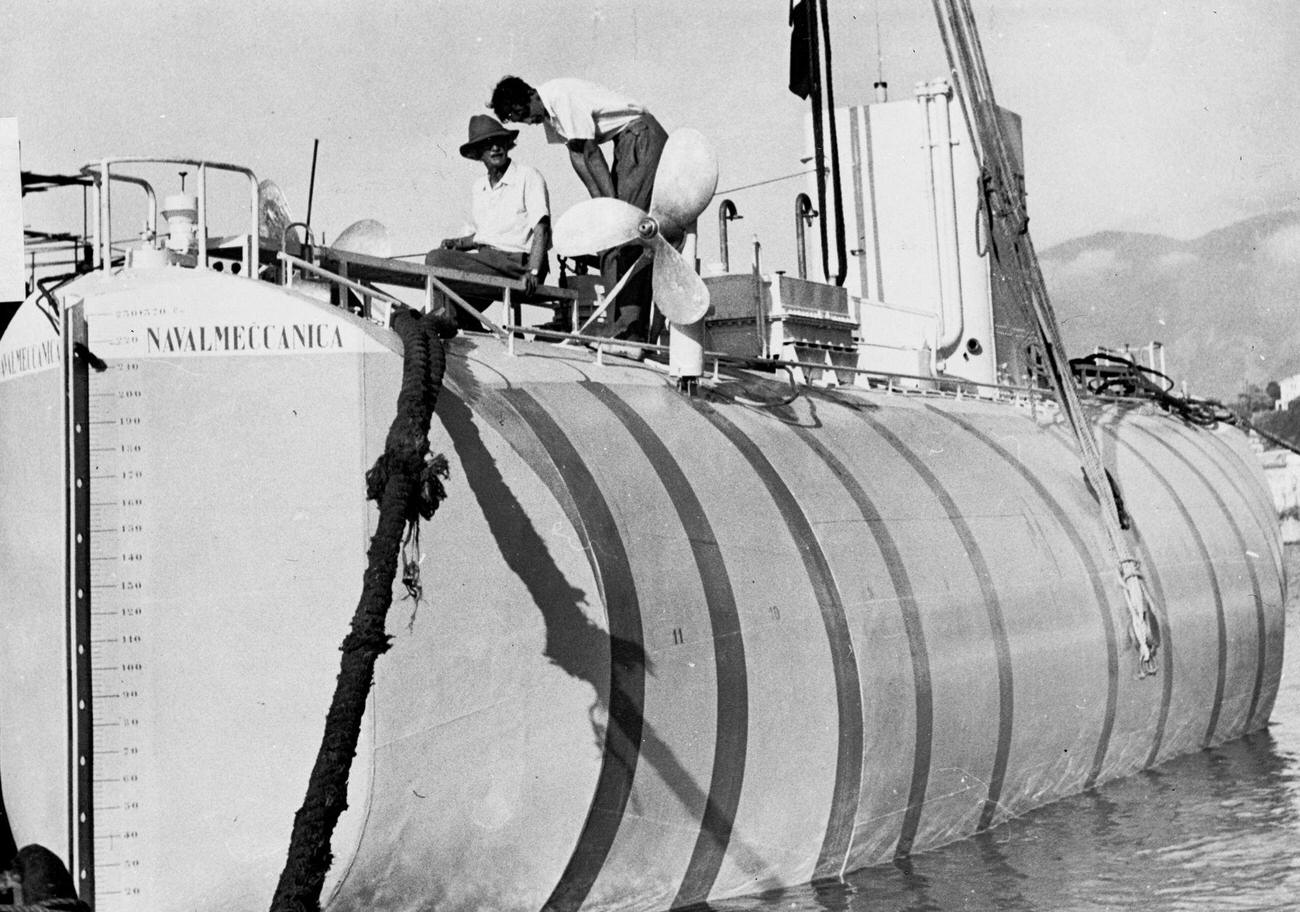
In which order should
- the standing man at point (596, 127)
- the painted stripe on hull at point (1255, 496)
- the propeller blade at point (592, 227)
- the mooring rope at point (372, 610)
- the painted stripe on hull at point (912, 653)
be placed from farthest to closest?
the painted stripe on hull at point (1255, 496), the standing man at point (596, 127), the painted stripe on hull at point (912, 653), the propeller blade at point (592, 227), the mooring rope at point (372, 610)

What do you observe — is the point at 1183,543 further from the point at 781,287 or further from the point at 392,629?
the point at 392,629

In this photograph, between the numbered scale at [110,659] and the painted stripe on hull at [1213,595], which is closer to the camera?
the numbered scale at [110,659]

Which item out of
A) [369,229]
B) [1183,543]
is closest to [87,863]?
[369,229]

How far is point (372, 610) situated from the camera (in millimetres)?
7875

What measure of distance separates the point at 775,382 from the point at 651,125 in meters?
2.43

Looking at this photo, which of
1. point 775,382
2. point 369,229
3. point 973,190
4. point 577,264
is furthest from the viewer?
point 973,190

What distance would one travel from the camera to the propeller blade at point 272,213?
10.9m

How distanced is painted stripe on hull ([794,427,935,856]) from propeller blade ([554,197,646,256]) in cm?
237

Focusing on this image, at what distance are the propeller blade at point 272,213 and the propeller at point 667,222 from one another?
6.13 feet

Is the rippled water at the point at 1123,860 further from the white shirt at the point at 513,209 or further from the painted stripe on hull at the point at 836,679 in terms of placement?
the white shirt at the point at 513,209

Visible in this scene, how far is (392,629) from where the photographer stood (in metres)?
8.84

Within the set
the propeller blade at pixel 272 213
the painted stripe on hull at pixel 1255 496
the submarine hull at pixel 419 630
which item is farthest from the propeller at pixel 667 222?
the painted stripe on hull at pixel 1255 496

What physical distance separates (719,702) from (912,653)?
8.03 feet

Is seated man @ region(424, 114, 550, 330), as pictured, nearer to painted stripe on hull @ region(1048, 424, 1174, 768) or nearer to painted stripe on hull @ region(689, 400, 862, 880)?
painted stripe on hull @ region(689, 400, 862, 880)
